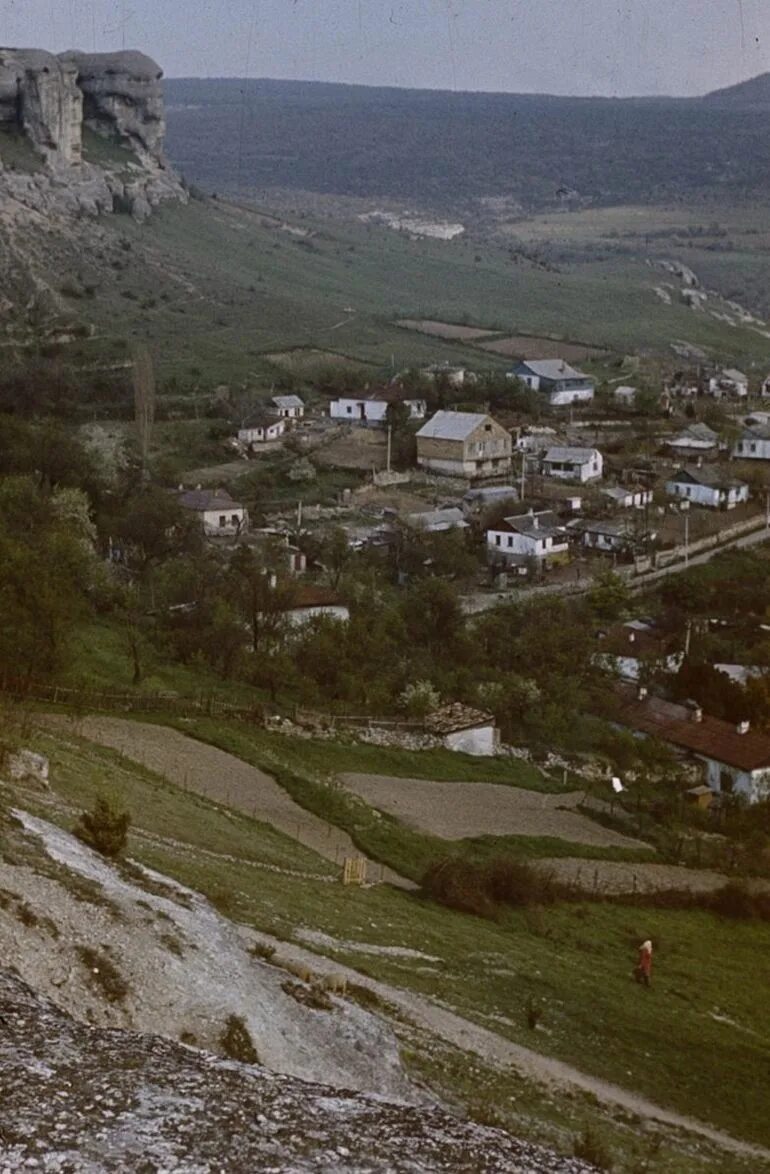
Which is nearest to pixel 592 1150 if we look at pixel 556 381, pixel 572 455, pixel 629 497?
pixel 629 497

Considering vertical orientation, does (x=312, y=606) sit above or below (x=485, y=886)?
below

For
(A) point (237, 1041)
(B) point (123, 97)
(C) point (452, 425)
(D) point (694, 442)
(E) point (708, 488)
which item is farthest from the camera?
(B) point (123, 97)

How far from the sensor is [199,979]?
9.79m

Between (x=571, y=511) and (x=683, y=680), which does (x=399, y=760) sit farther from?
(x=571, y=511)

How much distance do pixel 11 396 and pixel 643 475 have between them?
22069 mm

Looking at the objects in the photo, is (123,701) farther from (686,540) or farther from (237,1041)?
(686,540)

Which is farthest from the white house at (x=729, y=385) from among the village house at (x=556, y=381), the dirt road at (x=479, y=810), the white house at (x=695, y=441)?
the dirt road at (x=479, y=810)

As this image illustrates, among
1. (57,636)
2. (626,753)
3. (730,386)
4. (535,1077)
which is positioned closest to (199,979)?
(535,1077)

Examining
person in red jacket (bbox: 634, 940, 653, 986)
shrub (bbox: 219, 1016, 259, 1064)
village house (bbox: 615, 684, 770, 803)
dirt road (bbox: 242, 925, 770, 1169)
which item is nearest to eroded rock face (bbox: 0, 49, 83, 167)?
village house (bbox: 615, 684, 770, 803)

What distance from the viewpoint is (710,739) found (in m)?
27.3

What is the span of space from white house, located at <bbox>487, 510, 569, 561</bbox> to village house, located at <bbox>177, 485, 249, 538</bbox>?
7.29 m

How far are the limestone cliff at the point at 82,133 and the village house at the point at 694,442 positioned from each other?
3749 centimetres

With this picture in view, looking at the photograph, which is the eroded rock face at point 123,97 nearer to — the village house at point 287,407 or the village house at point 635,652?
the village house at point 287,407

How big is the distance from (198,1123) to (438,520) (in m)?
39.1
